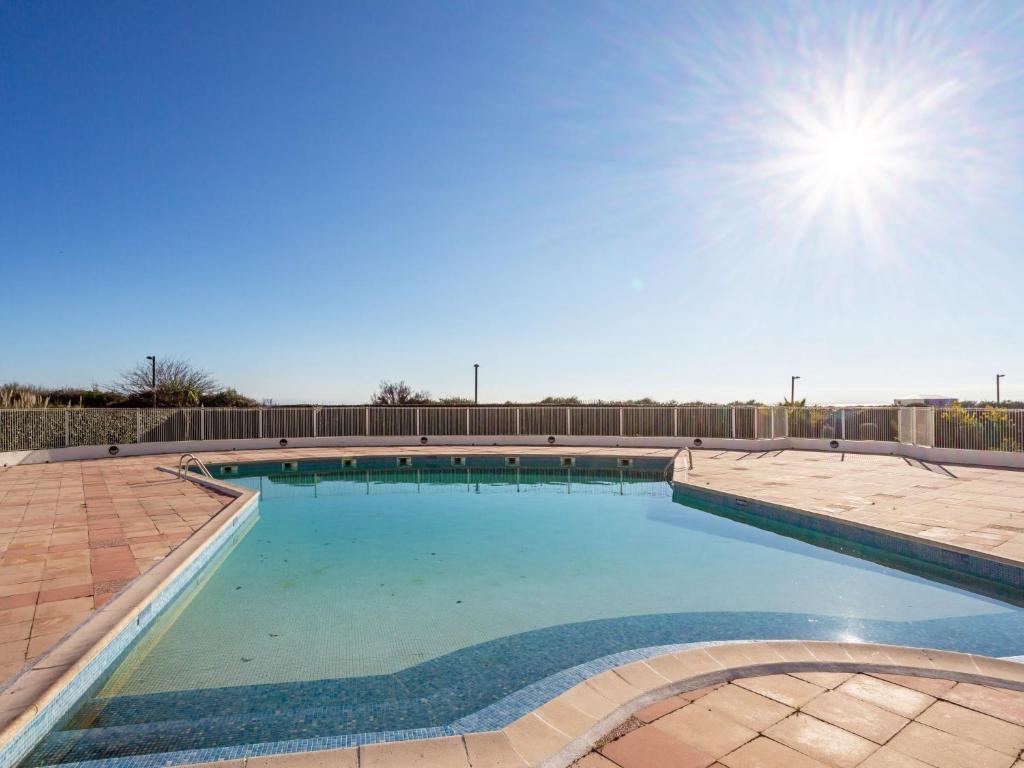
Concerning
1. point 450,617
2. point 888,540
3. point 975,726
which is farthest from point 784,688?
point 888,540

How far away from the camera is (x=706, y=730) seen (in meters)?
2.24

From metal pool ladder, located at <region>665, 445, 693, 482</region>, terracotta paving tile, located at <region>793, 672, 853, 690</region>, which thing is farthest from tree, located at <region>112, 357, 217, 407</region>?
terracotta paving tile, located at <region>793, 672, 853, 690</region>

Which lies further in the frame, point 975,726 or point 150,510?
point 150,510

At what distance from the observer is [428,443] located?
1750 centimetres

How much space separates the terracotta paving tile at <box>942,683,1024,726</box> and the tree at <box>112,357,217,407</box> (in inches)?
982

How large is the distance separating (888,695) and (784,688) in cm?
46

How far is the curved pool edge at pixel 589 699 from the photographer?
84.1 inches

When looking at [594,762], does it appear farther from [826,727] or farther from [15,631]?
[15,631]

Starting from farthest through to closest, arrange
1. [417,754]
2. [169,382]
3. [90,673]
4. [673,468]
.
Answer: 1. [169,382]
2. [673,468]
3. [90,673]
4. [417,754]

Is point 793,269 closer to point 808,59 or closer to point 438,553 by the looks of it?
point 808,59

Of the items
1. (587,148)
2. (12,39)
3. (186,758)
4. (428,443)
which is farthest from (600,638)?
(428,443)

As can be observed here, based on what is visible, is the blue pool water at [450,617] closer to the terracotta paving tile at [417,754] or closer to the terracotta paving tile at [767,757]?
the terracotta paving tile at [417,754]

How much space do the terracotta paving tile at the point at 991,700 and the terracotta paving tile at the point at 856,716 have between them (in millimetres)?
414

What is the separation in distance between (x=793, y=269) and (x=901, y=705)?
11.9 m
